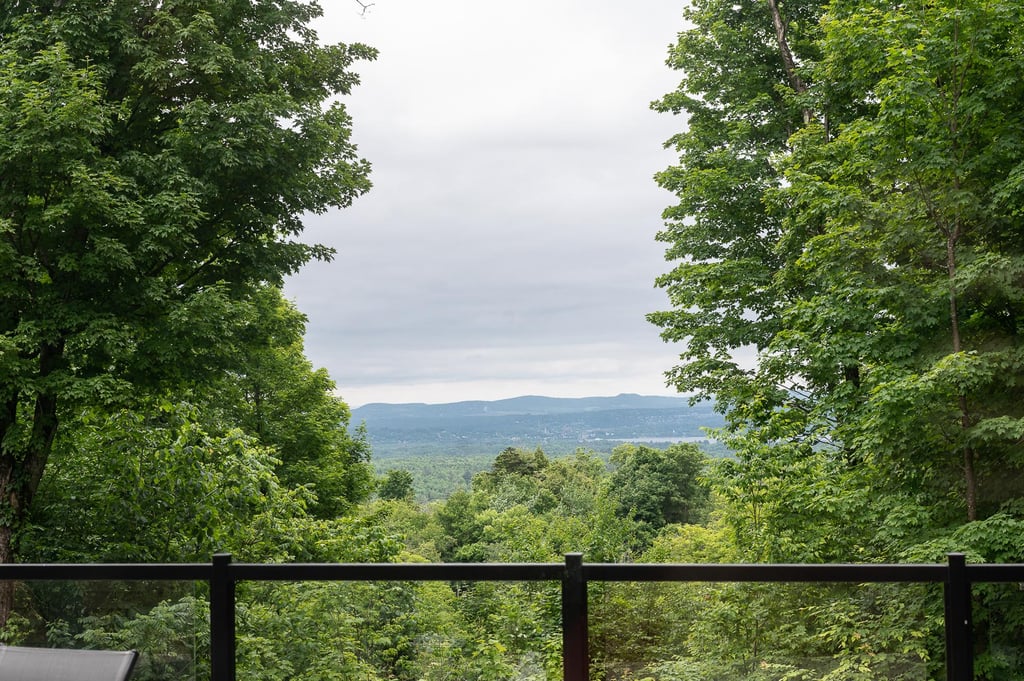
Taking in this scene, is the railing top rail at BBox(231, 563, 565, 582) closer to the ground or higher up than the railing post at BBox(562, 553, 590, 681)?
higher up

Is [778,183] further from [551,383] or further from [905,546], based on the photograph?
[551,383]

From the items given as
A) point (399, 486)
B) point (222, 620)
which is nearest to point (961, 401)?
point (222, 620)

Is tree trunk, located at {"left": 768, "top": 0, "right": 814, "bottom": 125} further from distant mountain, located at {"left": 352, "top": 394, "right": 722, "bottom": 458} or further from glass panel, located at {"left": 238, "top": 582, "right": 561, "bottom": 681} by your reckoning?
distant mountain, located at {"left": 352, "top": 394, "right": 722, "bottom": 458}

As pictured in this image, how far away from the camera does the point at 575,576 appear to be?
2100mm

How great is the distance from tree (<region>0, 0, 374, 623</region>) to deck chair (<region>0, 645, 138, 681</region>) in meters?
7.41

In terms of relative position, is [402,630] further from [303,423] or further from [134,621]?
[303,423]

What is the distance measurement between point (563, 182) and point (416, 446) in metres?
20.1

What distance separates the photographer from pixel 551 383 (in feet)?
182

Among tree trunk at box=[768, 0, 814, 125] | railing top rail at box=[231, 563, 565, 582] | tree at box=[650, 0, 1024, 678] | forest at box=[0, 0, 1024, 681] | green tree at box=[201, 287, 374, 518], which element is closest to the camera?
railing top rail at box=[231, 563, 565, 582]

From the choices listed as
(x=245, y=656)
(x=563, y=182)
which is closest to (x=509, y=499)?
(x=563, y=182)

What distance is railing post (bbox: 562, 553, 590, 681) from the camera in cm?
210

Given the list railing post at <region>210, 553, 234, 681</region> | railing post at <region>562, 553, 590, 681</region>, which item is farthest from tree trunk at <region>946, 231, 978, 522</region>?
railing post at <region>210, 553, 234, 681</region>

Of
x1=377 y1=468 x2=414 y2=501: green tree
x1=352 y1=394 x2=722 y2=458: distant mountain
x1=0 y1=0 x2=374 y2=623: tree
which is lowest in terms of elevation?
x1=377 y1=468 x2=414 y2=501: green tree

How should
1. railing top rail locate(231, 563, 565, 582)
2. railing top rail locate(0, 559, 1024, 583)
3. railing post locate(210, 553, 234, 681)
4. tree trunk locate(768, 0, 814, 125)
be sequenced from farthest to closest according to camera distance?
tree trunk locate(768, 0, 814, 125)
railing post locate(210, 553, 234, 681)
railing top rail locate(231, 563, 565, 582)
railing top rail locate(0, 559, 1024, 583)
